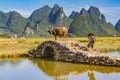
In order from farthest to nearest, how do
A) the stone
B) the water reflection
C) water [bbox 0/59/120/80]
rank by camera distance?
the stone < the water reflection < water [bbox 0/59/120/80]

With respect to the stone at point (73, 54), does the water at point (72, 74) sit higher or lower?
lower

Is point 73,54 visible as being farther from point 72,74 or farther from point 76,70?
point 72,74


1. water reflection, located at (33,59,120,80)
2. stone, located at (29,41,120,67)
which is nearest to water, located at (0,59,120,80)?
water reflection, located at (33,59,120,80)

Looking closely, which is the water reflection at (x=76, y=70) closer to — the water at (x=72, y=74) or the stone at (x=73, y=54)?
the water at (x=72, y=74)

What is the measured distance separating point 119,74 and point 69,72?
3.83 metres

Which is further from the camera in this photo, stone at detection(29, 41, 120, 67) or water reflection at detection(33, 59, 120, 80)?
stone at detection(29, 41, 120, 67)

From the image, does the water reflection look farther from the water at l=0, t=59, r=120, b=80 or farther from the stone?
the stone

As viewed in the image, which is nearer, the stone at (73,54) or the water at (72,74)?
the water at (72,74)

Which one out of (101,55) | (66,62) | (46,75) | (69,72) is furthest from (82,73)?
(66,62)

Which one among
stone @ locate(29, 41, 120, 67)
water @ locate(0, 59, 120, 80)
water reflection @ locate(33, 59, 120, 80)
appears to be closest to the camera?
water @ locate(0, 59, 120, 80)

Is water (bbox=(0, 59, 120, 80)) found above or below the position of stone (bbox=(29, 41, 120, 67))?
below

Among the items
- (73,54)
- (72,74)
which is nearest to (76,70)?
(72,74)

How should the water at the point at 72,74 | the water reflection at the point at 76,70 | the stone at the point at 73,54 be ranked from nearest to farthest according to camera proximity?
the water at the point at 72,74
the water reflection at the point at 76,70
the stone at the point at 73,54

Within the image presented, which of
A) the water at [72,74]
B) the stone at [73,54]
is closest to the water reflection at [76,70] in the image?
the water at [72,74]
